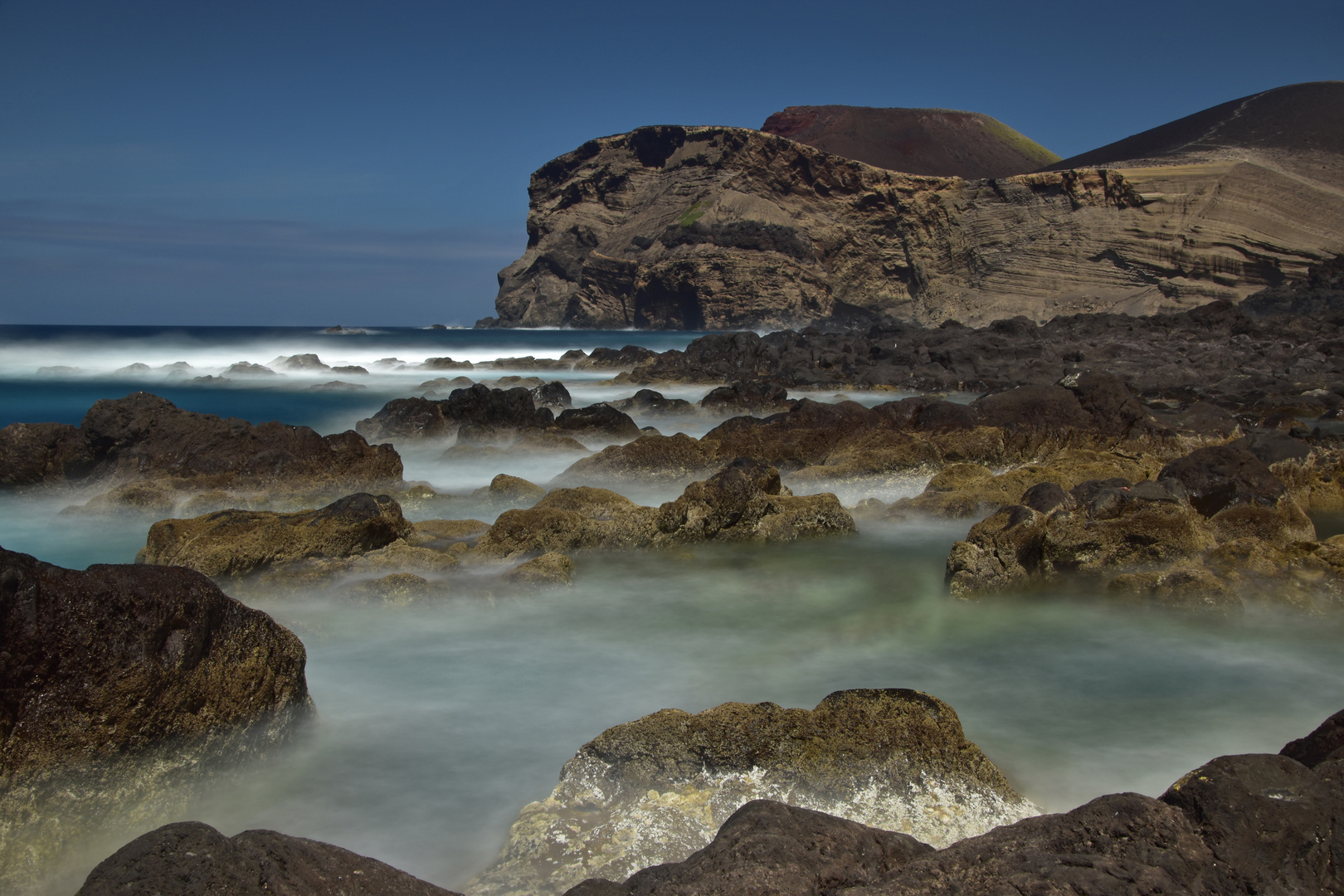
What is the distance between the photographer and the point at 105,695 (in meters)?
2.70

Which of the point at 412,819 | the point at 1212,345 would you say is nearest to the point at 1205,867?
the point at 412,819

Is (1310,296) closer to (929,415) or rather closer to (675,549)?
(929,415)

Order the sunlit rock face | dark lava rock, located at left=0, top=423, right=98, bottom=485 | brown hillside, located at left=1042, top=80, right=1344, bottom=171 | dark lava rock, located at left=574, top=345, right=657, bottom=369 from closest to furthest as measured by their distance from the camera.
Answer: the sunlit rock face < dark lava rock, located at left=0, top=423, right=98, bottom=485 < dark lava rock, located at left=574, top=345, right=657, bottom=369 < brown hillside, located at left=1042, top=80, right=1344, bottom=171

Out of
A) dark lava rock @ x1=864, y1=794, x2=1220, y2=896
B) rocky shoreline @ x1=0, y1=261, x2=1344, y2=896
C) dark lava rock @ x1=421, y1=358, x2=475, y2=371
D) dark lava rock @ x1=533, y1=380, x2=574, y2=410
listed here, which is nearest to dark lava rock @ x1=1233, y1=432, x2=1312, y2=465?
rocky shoreline @ x1=0, y1=261, x2=1344, y2=896

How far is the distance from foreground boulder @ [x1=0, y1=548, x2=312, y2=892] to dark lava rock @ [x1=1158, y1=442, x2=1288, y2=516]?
589 centimetres

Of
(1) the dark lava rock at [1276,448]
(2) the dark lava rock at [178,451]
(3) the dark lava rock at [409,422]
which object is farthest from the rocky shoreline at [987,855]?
(3) the dark lava rock at [409,422]

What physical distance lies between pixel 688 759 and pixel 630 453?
588cm

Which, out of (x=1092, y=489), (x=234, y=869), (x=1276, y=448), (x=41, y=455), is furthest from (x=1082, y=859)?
(x=41, y=455)

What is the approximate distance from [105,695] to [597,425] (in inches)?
335

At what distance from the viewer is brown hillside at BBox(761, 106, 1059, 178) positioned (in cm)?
10262

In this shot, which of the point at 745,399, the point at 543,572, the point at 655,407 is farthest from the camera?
the point at 745,399

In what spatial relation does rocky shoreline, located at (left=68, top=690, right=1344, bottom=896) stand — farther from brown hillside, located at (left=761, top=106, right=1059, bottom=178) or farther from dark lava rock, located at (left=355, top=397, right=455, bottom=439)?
brown hillside, located at (left=761, top=106, right=1059, bottom=178)

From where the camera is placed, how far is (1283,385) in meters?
15.5

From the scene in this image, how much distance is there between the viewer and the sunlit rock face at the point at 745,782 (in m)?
2.50
